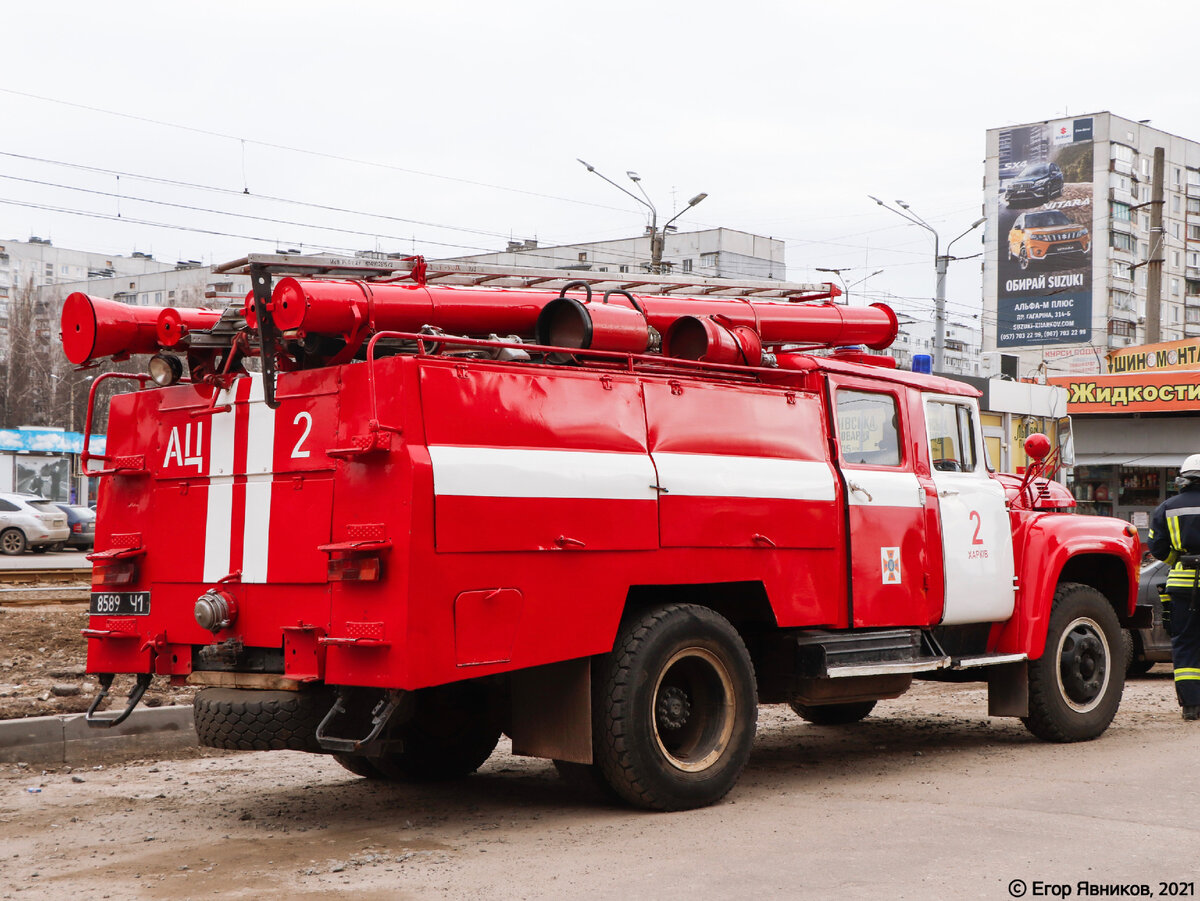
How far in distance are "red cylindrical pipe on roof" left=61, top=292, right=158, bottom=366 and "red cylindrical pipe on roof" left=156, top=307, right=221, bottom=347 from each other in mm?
76

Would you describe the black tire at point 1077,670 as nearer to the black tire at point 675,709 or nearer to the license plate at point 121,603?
the black tire at point 675,709

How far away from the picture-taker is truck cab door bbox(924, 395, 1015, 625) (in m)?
8.34

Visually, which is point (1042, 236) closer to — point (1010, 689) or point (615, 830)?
point (1010, 689)

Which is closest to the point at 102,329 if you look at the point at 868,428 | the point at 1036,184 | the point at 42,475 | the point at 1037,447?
the point at 868,428

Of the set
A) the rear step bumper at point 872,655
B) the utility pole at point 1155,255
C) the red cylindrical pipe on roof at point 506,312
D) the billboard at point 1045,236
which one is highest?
the billboard at point 1045,236

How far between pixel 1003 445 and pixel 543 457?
28.7 m

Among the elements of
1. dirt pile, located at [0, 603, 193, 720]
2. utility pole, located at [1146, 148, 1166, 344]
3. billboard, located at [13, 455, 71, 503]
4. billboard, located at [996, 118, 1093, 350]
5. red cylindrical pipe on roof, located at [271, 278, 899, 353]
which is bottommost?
dirt pile, located at [0, 603, 193, 720]

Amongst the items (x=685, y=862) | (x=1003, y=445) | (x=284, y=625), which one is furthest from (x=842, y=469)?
(x=1003, y=445)

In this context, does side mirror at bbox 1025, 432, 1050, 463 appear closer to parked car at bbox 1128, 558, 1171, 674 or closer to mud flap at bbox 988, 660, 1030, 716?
mud flap at bbox 988, 660, 1030, 716

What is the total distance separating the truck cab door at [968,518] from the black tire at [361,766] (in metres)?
3.51

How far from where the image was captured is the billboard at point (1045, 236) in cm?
8138

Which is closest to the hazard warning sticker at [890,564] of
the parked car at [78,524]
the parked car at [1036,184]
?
the parked car at [78,524]

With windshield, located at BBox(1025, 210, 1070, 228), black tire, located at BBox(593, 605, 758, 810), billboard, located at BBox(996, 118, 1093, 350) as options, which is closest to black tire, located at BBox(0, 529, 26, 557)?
black tire, located at BBox(593, 605, 758, 810)

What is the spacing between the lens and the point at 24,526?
1198 inches
